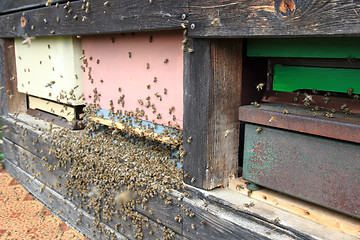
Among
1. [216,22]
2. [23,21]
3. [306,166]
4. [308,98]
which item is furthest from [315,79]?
[23,21]

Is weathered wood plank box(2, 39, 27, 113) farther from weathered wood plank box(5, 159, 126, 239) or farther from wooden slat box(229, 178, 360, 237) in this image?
wooden slat box(229, 178, 360, 237)

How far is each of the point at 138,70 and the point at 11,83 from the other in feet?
8.28

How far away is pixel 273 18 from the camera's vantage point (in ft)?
4.38

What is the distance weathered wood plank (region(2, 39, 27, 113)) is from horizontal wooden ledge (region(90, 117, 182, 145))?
1829 mm

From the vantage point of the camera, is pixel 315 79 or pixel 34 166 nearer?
pixel 315 79

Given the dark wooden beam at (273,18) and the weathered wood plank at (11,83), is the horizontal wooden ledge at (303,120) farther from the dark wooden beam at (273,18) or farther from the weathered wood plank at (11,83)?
the weathered wood plank at (11,83)

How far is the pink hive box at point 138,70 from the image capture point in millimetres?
2137

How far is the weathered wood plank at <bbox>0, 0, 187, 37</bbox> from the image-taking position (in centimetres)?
182

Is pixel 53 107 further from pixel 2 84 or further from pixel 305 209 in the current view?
pixel 305 209

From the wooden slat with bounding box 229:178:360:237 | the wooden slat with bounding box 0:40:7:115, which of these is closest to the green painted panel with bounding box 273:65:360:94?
the wooden slat with bounding box 229:178:360:237

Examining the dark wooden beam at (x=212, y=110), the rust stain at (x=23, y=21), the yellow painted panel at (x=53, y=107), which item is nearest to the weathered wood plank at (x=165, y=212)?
the dark wooden beam at (x=212, y=110)

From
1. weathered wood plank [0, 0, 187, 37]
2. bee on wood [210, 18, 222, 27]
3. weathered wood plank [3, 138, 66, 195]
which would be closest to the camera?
bee on wood [210, 18, 222, 27]

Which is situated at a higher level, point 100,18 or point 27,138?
point 100,18

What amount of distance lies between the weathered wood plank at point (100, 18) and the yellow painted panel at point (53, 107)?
76 centimetres
